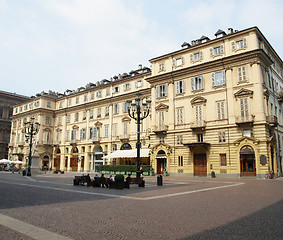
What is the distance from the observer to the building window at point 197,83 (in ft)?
112

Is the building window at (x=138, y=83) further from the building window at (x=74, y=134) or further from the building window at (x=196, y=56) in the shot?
the building window at (x=74, y=134)

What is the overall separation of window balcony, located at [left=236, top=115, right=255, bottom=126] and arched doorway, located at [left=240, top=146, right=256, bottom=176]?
2885 millimetres

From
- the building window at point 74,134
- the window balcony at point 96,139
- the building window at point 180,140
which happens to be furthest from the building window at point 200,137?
the building window at point 74,134

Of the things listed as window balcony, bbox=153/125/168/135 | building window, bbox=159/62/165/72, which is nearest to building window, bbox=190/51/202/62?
building window, bbox=159/62/165/72

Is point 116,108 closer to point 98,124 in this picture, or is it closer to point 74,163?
point 98,124

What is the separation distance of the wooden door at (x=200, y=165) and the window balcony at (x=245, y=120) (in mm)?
6521

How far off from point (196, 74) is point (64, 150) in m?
34.7

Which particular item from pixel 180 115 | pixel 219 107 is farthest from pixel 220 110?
pixel 180 115

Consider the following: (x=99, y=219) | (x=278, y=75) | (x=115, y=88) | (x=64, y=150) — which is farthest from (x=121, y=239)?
(x=64, y=150)

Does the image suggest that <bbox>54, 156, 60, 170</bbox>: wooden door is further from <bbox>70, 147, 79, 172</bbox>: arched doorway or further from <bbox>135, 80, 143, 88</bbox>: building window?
<bbox>135, 80, 143, 88</bbox>: building window

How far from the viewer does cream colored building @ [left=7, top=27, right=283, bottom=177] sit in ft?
96.4

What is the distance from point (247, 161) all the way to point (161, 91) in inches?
620

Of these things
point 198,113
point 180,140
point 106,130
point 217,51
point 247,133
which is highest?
point 217,51

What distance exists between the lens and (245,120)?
95.3ft
